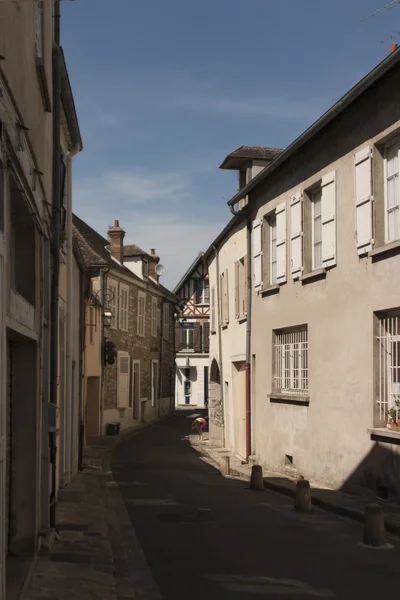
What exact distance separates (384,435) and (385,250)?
254 cm

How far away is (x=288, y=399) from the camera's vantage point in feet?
50.5

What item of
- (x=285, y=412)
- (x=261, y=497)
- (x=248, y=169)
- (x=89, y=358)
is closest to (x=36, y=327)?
(x=261, y=497)

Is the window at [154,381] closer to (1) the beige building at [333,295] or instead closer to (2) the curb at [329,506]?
(1) the beige building at [333,295]

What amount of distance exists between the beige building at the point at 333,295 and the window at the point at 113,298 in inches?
494

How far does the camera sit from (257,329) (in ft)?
58.3

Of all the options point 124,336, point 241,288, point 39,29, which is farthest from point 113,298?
point 39,29

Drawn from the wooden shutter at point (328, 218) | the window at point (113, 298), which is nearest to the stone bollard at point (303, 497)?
the wooden shutter at point (328, 218)

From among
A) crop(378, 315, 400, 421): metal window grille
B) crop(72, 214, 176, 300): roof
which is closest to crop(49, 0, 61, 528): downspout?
crop(378, 315, 400, 421): metal window grille

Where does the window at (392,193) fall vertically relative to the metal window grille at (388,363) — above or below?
above

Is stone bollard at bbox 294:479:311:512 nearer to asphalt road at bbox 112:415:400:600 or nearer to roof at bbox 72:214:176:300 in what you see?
asphalt road at bbox 112:415:400:600

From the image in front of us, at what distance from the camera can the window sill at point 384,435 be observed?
10.8m

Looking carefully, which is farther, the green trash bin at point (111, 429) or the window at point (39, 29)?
the green trash bin at point (111, 429)

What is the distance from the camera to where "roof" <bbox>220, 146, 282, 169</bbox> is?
67.1 feet

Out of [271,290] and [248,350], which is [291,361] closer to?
[271,290]
